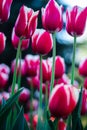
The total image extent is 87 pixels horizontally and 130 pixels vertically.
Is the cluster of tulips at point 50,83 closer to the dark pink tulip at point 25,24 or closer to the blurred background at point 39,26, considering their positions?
the dark pink tulip at point 25,24

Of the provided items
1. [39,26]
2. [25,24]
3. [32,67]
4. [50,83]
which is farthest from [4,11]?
[39,26]

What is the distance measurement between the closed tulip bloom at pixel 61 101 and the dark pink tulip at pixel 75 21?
0.68 feet

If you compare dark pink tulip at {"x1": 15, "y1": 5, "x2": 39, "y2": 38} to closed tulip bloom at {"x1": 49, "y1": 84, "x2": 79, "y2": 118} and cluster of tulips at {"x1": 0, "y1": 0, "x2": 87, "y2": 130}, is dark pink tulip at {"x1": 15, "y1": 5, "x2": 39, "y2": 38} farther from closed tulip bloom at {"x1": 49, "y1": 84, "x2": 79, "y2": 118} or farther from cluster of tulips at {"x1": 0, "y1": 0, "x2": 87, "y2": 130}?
closed tulip bloom at {"x1": 49, "y1": 84, "x2": 79, "y2": 118}

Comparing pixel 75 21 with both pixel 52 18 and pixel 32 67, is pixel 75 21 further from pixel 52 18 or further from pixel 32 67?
pixel 32 67

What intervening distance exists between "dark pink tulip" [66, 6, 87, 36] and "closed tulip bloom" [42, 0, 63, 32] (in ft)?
0.06

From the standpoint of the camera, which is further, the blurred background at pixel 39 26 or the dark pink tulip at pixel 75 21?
the blurred background at pixel 39 26

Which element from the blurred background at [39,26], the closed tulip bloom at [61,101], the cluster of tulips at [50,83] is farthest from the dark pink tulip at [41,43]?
the blurred background at [39,26]

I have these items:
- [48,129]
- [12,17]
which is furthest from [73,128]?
[12,17]

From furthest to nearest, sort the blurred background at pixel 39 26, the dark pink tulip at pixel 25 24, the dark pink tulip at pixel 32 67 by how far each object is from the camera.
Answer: the blurred background at pixel 39 26 < the dark pink tulip at pixel 32 67 < the dark pink tulip at pixel 25 24

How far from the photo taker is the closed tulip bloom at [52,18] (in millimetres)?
999

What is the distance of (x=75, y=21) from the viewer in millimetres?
1007

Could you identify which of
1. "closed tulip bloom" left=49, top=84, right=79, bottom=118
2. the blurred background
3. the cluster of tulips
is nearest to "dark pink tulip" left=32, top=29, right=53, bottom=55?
the cluster of tulips

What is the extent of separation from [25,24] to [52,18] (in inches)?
2.5

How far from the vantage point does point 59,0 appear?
4.16 metres
